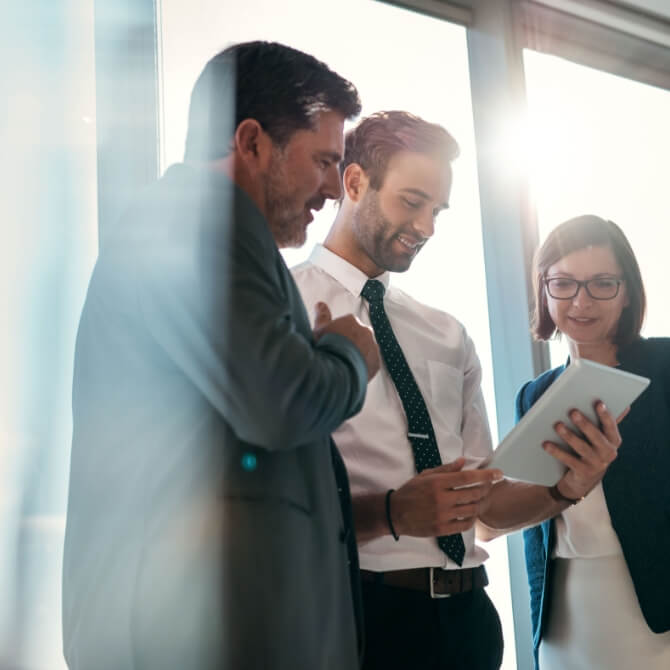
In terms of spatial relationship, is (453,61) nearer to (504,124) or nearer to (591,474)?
(504,124)

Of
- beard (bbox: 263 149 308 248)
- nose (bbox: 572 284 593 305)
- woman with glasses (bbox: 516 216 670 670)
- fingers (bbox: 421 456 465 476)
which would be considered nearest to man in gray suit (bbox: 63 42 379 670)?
beard (bbox: 263 149 308 248)

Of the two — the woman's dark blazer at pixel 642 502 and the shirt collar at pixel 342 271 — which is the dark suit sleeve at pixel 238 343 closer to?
the shirt collar at pixel 342 271

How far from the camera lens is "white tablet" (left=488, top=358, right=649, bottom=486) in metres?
1.38

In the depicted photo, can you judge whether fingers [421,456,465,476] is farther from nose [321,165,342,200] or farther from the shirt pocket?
nose [321,165,342,200]

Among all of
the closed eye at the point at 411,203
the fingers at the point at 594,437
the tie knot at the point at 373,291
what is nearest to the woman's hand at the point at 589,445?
the fingers at the point at 594,437

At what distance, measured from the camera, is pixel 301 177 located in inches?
45.4

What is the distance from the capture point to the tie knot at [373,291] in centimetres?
165

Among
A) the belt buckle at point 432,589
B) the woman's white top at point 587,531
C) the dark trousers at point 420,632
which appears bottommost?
the dark trousers at point 420,632

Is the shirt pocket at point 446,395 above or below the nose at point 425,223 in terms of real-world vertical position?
below

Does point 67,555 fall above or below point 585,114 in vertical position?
below

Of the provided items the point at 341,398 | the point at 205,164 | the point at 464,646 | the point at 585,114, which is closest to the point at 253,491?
the point at 341,398

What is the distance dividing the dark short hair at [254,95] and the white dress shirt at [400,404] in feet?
1.70

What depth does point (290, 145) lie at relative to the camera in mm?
1145

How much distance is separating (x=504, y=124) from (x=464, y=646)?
1.73 m
